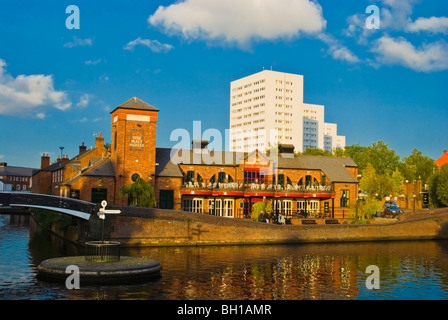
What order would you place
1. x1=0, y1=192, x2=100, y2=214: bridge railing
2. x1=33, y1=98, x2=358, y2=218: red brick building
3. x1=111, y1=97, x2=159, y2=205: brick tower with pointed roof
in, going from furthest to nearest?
x1=33, y1=98, x2=358, y2=218: red brick building, x1=111, y1=97, x2=159, y2=205: brick tower with pointed roof, x1=0, y1=192, x2=100, y2=214: bridge railing

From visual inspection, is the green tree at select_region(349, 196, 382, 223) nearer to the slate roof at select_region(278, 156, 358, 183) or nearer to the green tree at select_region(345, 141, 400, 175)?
the slate roof at select_region(278, 156, 358, 183)

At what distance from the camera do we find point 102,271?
21531 mm

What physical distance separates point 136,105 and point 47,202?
1325 centimetres

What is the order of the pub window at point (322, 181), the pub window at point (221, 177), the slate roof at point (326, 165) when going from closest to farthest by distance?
the pub window at point (221, 177), the slate roof at point (326, 165), the pub window at point (322, 181)

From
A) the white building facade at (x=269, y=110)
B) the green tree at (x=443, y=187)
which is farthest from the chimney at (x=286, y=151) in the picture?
the white building facade at (x=269, y=110)

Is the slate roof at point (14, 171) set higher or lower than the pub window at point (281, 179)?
higher

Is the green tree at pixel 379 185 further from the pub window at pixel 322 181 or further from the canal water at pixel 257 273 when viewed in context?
the canal water at pixel 257 273

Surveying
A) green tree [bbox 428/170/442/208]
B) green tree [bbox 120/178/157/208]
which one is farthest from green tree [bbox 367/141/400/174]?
green tree [bbox 120/178/157/208]

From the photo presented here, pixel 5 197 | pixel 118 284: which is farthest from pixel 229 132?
pixel 118 284

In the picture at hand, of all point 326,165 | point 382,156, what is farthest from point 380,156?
point 326,165

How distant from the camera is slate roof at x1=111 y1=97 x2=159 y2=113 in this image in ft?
138

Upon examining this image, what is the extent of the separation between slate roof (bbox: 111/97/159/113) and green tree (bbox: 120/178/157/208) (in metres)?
7.36

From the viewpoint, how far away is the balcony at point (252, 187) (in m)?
45.5

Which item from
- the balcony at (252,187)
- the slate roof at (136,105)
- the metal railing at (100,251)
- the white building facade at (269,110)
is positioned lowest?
the metal railing at (100,251)
